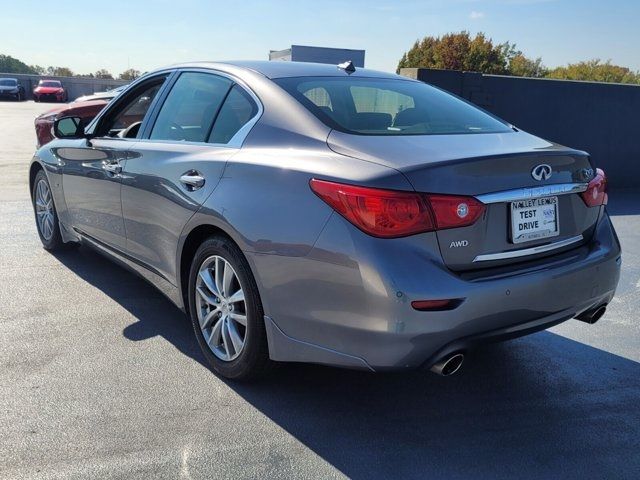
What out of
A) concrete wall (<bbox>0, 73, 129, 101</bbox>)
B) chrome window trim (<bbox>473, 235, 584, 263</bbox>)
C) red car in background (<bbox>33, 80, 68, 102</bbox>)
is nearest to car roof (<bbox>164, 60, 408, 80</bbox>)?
chrome window trim (<bbox>473, 235, 584, 263</bbox>)

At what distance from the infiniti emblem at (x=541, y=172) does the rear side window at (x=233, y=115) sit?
142 cm

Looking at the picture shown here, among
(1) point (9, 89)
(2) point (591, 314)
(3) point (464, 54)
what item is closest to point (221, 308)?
(2) point (591, 314)

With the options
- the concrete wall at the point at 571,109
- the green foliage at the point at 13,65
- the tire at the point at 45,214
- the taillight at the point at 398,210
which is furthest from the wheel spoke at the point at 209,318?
the green foliage at the point at 13,65

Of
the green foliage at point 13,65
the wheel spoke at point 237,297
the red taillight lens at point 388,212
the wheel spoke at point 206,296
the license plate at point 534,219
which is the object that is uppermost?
the red taillight lens at point 388,212

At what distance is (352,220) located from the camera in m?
2.66

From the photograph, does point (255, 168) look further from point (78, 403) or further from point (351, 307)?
point (78, 403)

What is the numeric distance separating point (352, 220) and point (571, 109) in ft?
28.8

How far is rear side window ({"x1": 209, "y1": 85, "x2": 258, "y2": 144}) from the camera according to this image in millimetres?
3447

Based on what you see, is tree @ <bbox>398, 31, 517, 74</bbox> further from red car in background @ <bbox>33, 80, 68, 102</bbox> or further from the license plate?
the license plate

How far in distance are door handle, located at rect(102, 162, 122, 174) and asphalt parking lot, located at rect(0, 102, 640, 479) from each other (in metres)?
0.97

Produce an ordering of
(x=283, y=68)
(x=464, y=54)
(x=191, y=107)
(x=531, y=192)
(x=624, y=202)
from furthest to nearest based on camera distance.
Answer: (x=464, y=54) → (x=624, y=202) → (x=191, y=107) → (x=283, y=68) → (x=531, y=192)

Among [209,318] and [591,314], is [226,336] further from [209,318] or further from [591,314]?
[591,314]

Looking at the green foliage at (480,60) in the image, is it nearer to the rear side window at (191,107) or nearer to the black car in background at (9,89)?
the black car in background at (9,89)

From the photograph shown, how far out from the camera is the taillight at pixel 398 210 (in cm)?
262
